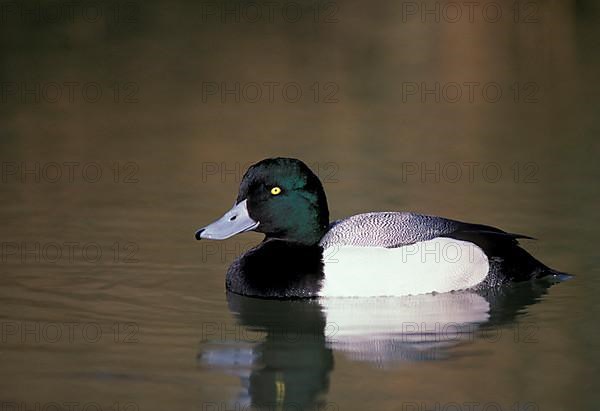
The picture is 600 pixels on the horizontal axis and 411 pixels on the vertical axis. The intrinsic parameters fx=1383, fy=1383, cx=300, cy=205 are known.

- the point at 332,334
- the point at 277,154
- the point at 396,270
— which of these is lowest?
the point at 332,334

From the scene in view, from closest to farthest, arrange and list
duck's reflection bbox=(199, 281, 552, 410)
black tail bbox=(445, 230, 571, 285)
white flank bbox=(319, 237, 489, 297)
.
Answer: duck's reflection bbox=(199, 281, 552, 410)
white flank bbox=(319, 237, 489, 297)
black tail bbox=(445, 230, 571, 285)

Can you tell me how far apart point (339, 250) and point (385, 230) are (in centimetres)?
33

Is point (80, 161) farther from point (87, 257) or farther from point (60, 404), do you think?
point (60, 404)

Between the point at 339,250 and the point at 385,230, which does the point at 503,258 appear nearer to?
the point at 385,230

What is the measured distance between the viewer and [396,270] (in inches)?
311

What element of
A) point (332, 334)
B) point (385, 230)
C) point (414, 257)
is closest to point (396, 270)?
point (414, 257)

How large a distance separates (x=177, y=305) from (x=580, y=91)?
9088 millimetres

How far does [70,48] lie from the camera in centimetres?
1869

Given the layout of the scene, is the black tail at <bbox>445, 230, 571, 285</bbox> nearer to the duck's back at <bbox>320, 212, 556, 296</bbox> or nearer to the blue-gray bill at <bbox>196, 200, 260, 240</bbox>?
the duck's back at <bbox>320, 212, 556, 296</bbox>

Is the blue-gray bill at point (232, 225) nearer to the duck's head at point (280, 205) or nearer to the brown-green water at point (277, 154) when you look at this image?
the duck's head at point (280, 205)

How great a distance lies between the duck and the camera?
788cm

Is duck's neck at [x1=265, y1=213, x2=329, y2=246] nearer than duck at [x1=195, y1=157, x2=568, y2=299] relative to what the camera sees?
No

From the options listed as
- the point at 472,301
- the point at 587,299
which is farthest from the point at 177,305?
the point at 587,299

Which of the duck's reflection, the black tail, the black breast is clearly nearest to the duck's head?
the black breast
